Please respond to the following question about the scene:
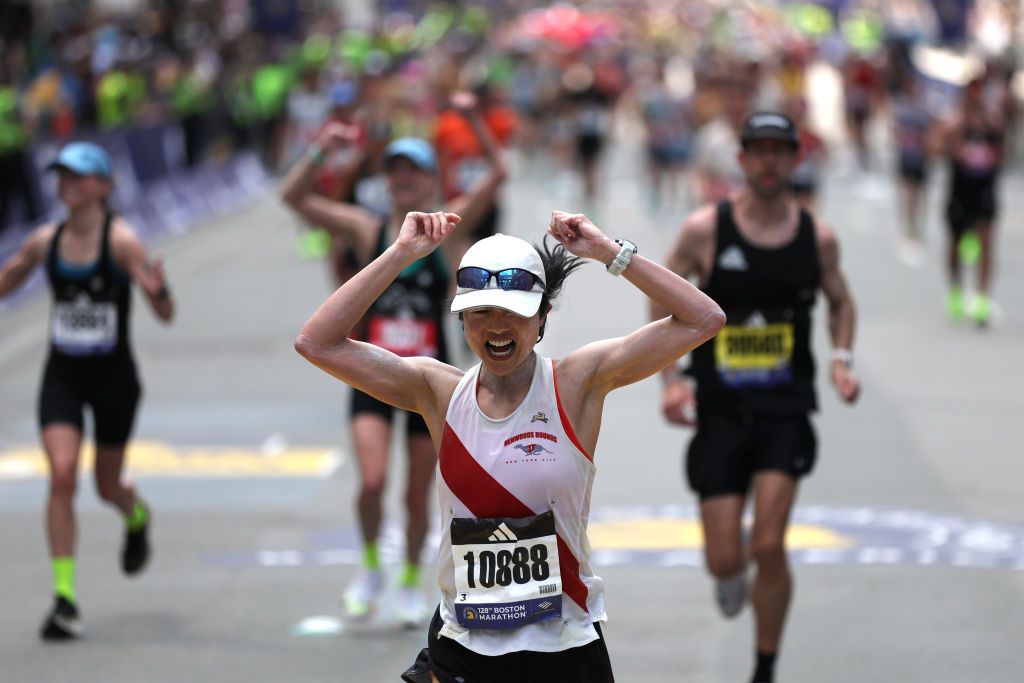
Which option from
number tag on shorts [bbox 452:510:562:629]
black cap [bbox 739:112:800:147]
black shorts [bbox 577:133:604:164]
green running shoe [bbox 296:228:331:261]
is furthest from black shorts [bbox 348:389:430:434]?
black shorts [bbox 577:133:604:164]

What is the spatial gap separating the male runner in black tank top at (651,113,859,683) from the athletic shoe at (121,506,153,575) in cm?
289

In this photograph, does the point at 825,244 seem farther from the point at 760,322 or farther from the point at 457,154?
the point at 457,154

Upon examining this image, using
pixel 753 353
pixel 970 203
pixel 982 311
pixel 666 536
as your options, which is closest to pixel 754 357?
pixel 753 353

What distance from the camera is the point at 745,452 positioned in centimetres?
701

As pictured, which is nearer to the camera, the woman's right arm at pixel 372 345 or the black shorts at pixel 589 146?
the woman's right arm at pixel 372 345

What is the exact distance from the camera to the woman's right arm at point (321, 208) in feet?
27.2

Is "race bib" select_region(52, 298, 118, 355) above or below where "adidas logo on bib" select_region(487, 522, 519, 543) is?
above

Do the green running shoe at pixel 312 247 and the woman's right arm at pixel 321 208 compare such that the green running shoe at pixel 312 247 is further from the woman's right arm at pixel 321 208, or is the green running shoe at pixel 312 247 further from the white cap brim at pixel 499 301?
the white cap brim at pixel 499 301

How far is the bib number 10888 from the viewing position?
474 cm

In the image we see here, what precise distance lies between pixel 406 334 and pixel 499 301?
3.69 meters

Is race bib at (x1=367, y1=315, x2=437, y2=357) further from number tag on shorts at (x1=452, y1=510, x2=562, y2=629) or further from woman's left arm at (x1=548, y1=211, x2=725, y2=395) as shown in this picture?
number tag on shorts at (x1=452, y1=510, x2=562, y2=629)

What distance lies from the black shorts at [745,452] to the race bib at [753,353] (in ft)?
0.50

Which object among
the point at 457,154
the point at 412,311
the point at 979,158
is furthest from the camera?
the point at 457,154

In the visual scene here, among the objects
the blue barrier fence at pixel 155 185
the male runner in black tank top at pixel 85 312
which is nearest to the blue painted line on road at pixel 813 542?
the male runner in black tank top at pixel 85 312
